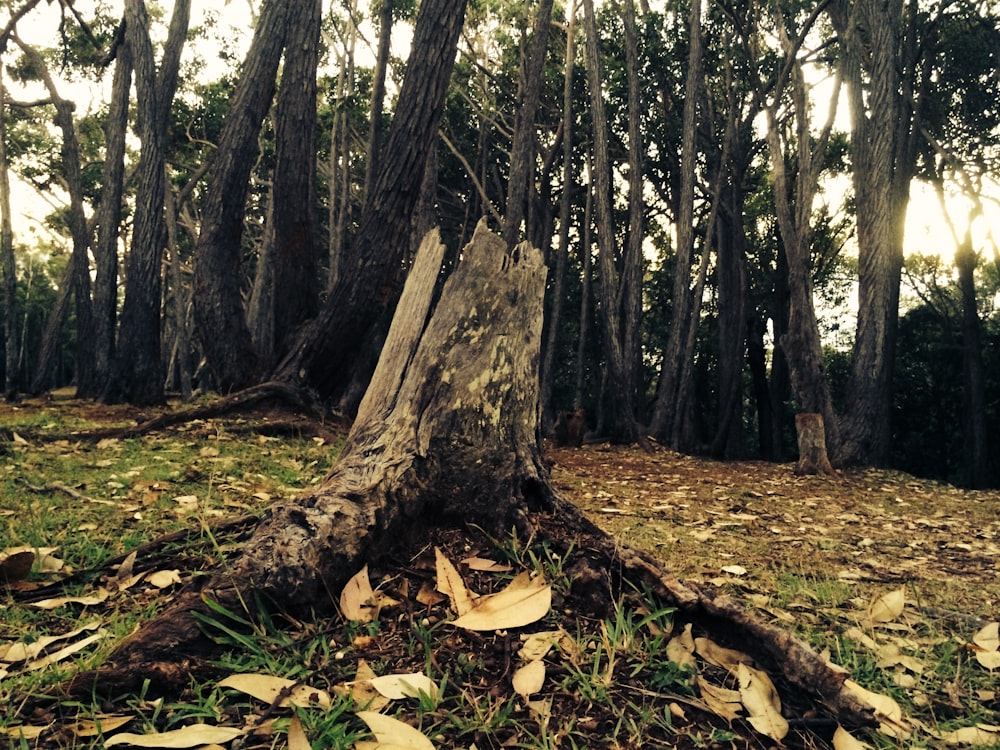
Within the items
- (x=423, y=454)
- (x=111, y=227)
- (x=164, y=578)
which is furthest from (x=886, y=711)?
(x=111, y=227)

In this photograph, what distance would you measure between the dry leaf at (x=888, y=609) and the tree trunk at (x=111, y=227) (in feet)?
36.1

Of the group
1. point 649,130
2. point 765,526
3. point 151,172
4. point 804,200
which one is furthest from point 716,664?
point 649,130

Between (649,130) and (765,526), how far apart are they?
45.5ft

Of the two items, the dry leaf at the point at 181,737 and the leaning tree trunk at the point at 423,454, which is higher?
the leaning tree trunk at the point at 423,454

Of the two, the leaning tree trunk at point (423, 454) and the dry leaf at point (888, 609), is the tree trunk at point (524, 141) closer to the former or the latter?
the leaning tree trunk at point (423, 454)

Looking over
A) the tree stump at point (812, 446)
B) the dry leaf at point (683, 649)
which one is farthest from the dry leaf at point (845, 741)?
the tree stump at point (812, 446)

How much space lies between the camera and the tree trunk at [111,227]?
36.2 feet

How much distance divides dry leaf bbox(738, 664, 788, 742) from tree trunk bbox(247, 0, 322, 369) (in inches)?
240

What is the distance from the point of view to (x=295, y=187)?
23.3ft

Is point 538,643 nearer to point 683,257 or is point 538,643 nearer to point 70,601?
point 70,601

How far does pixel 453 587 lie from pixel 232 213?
5960 millimetres

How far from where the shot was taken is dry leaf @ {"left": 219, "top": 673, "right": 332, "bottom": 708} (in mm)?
1594

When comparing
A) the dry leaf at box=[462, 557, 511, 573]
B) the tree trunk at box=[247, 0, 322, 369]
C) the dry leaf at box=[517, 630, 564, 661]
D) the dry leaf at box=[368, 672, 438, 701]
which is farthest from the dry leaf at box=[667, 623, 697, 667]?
the tree trunk at box=[247, 0, 322, 369]

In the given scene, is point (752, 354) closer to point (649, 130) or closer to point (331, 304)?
point (649, 130)
